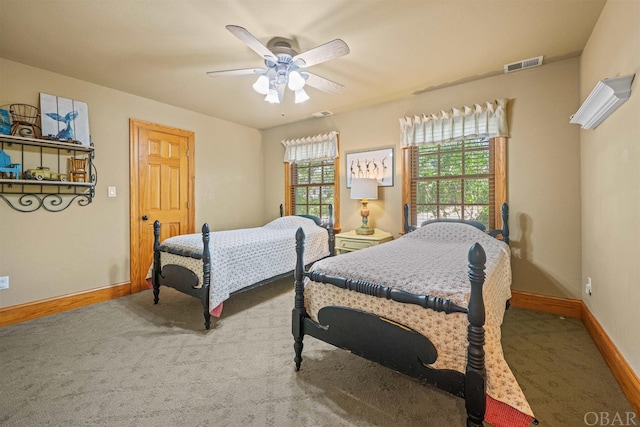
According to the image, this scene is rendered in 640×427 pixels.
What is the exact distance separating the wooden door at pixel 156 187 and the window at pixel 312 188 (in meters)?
1.58

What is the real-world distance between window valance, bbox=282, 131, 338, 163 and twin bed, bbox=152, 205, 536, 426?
2.19m

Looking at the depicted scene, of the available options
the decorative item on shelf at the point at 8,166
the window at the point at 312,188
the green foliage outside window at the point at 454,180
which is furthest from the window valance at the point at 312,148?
the decorative item on shelf at the point at 8,166

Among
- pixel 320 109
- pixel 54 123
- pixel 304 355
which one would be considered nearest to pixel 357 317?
pixel 304 355

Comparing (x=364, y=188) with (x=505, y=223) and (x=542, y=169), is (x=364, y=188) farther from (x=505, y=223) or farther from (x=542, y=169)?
(x=542, y=169)

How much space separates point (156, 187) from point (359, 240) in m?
2.83

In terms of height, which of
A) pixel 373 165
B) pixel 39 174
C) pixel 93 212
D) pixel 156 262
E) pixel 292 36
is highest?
pixel 292 36

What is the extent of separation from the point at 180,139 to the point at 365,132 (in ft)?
8.81

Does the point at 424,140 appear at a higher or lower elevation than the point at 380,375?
higher

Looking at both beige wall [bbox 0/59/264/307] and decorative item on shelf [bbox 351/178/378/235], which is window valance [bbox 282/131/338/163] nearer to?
decorative item on shelf [bbox 351/178/378/235]

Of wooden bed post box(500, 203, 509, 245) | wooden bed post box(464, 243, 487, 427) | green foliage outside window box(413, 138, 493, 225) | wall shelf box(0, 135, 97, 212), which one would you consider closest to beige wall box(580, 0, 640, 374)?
wooden bed post box(500, 203, 509, 245)

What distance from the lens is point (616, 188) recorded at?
1.83 meters

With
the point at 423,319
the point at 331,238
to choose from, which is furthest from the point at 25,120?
the point at 423,319

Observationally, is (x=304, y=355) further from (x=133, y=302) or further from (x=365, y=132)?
(x=365, y=132)

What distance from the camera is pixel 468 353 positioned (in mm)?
1254
